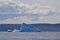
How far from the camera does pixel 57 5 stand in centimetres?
197

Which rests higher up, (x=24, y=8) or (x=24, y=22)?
(x=24, y=8)

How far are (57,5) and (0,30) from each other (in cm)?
59

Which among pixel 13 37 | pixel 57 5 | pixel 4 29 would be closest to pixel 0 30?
pixel 4 29

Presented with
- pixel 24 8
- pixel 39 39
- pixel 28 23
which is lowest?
pixel 39 39

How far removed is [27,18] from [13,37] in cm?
26

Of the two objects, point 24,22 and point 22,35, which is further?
point 24,22

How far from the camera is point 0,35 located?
1.91m

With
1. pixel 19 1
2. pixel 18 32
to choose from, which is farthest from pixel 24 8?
pixel 18 32

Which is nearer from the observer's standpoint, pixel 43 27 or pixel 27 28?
pixel 27 28

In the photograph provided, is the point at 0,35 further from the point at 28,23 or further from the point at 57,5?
the point at 57,5

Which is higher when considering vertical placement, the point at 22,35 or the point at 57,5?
the point at 57,5

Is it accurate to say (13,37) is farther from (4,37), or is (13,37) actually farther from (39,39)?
(39,39)

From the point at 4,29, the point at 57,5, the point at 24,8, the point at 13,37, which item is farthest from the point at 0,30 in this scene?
the point at 57,5

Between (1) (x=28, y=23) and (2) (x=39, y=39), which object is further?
(1) (x=28, y=23)
